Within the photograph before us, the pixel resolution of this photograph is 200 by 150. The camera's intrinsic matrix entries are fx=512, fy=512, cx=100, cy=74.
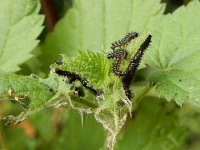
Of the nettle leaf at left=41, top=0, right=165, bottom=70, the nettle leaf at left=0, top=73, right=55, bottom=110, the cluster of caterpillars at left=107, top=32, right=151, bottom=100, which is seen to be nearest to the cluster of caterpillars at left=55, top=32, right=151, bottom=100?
the cluster of caterpillars at left=107, top=32, right=151, bottom=100

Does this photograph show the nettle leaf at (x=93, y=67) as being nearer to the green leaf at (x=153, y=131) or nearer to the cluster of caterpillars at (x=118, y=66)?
the cluster of caterpillars at (x=118, y=66)

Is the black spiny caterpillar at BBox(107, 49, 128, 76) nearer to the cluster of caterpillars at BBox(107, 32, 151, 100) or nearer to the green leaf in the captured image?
the cluster of caterpillars at BBox(107, 32, 151, 100)

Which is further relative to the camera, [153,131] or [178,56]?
[153,131]

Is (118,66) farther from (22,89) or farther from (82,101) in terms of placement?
(22,89)

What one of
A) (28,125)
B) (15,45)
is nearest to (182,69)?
(15,45)

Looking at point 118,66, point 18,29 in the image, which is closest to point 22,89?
point 118,66

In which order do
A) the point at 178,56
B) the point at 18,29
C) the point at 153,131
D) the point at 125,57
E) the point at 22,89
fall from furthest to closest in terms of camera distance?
the point at 153,131 < the point at 18,29 < the point at 178,56 < the point at 22,89 < the point at 125,57

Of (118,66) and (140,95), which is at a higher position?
(118,66)
